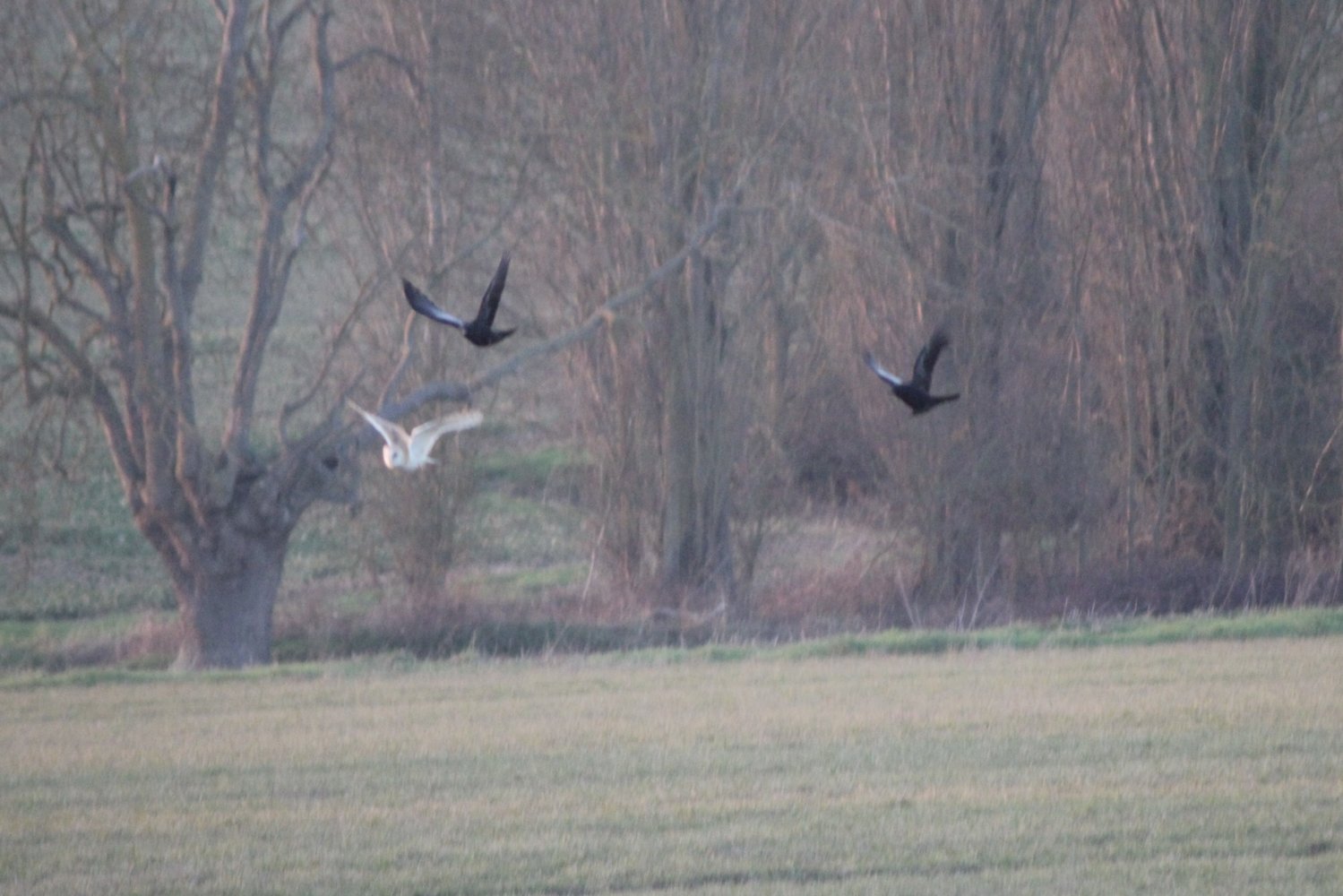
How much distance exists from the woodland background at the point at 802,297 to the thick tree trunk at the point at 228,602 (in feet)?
3.49

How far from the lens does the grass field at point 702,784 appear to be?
6.81 m

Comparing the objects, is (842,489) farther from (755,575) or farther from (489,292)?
(489,292)

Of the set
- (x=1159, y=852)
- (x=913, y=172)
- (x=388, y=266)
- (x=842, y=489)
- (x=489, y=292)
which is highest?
(x=913, y=172)

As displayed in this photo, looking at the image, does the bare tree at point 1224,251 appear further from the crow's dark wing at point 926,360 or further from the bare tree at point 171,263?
the crow's dark wing at point 926,360

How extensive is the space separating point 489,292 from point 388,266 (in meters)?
7.79

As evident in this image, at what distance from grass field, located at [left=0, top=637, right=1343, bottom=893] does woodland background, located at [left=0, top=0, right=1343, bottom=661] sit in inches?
261

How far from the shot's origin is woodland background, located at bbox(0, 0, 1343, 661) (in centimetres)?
1923

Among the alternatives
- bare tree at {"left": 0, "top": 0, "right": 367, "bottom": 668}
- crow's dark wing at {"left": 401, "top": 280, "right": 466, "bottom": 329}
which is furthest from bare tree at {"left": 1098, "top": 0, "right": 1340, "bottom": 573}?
crow's dark wing at {"left": 401, "top": 280, "right": 466, "bottom": 329}

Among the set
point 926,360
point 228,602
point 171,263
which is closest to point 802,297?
point 171,263

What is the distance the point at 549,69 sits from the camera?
1981cm

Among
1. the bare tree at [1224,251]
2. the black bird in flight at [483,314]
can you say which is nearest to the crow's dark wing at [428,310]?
the black bird in flight at [483,314]

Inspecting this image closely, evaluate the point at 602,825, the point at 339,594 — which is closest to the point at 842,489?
the point at 339,594

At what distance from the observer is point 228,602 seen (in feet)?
57.6

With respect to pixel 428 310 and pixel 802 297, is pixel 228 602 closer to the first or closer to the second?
pixel 428 310
